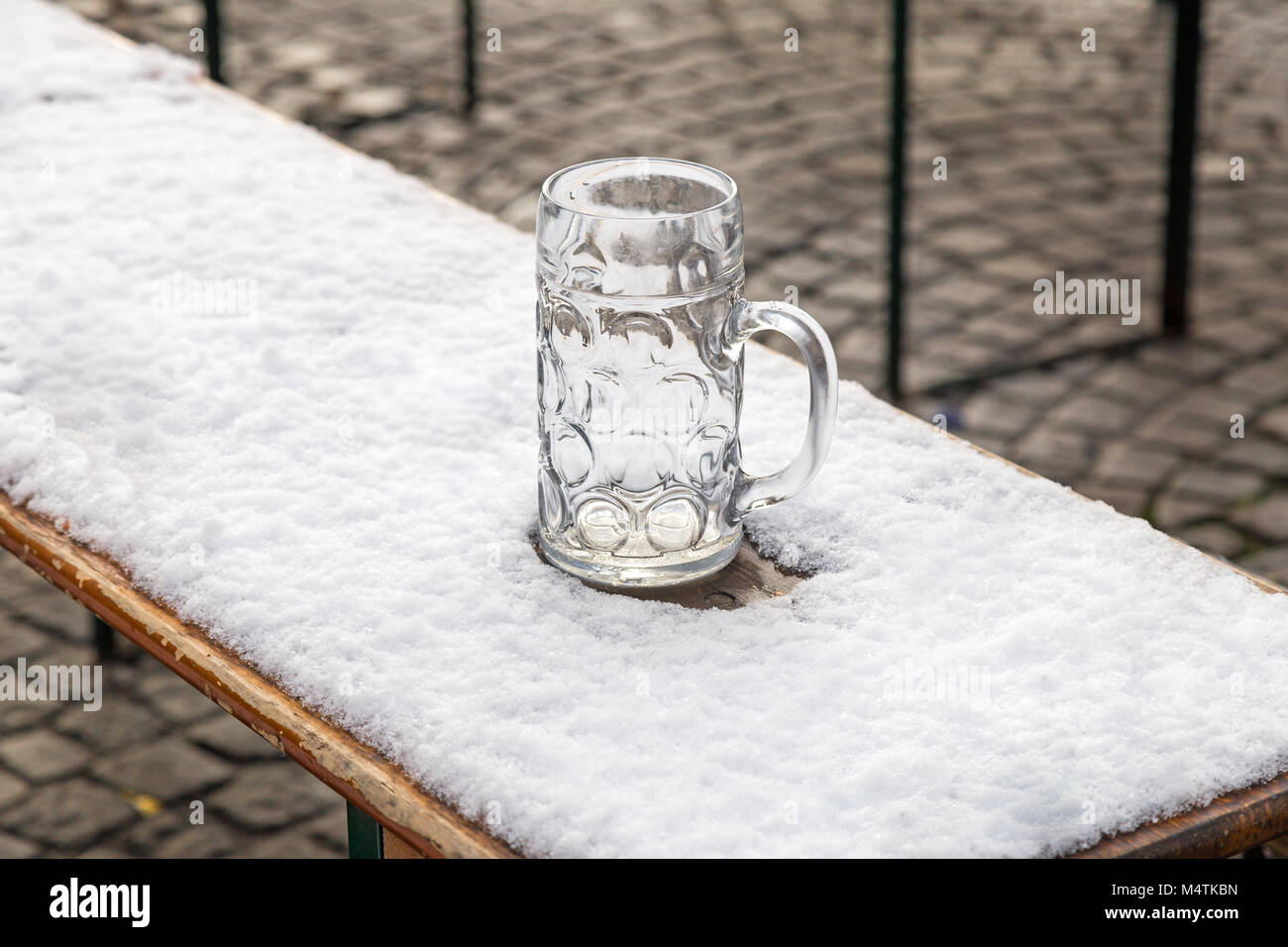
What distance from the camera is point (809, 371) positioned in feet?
4.48

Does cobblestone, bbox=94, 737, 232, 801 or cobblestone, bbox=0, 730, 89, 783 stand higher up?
cobblestone, bbox=0, 730, 89, 783

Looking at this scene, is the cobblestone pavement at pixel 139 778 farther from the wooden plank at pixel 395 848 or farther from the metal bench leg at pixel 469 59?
the metal bench leg at pixel 469 59

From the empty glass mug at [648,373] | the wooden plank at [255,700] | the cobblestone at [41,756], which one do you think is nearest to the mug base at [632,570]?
the empty glass mug at [648,373]

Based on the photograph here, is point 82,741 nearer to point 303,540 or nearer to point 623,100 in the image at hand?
point 303,540

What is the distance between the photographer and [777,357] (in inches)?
74.3

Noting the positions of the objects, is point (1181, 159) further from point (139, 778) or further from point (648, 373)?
point (648, 373)

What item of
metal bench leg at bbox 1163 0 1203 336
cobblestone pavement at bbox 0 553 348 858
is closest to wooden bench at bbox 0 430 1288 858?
cobblestone pavement at bbox 0 553 348 858

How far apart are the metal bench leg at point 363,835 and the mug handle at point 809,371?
0.43m

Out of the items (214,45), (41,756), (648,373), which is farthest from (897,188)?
(648,373)

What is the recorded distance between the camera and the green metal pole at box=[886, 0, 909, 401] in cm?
334

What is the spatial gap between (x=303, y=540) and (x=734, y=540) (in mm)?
386

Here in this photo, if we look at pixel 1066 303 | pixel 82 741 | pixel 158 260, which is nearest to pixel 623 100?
pixel 1066 303

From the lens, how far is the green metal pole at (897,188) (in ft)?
10.9

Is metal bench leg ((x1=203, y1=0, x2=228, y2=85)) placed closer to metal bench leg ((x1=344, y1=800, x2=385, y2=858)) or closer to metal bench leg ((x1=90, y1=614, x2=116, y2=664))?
metal bench leg ((x1=90, y1=614, x2=116, y2=664))
